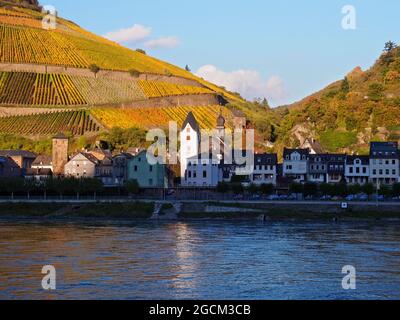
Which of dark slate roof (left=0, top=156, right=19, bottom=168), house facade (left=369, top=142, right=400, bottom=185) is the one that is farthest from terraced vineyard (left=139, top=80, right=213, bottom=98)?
house facade (left=369, top=142, right=400, bottom=185)

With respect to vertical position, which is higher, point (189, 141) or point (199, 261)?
point (189, 141)

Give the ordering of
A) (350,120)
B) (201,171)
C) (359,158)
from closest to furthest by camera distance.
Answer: (359,158)
(201,171)
(350,120)

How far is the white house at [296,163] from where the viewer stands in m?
105

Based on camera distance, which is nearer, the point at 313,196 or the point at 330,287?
the point at 330,287

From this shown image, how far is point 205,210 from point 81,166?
3076 centimetres

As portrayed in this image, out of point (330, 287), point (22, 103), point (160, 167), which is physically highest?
point (22, 103)

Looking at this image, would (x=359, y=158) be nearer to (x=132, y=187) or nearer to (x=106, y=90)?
(x=132, y=187)

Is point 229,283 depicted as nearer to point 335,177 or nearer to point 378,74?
point 335,177

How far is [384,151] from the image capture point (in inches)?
3979

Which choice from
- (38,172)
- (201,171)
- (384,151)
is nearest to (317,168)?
(384,151)

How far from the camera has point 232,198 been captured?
292 feet

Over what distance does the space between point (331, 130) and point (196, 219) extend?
4809 cm

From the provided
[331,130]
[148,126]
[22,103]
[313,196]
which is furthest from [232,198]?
[22,103]

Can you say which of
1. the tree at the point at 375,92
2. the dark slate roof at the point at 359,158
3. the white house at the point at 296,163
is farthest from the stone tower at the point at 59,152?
the tree at the point at 375,92
